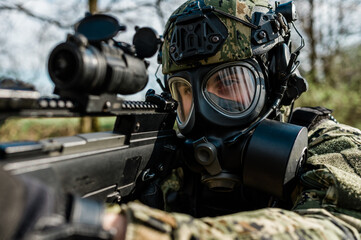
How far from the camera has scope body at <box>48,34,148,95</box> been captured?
118cm

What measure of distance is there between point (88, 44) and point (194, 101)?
3.46 feet

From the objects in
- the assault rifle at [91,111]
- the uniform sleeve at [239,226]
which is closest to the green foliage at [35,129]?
the assault rifle at [91,111]

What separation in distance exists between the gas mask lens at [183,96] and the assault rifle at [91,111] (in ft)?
1.78

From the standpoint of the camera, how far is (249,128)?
205 centimetres

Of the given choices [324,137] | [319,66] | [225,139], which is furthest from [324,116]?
[319,66]

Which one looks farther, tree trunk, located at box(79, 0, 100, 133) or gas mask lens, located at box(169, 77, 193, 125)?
tree trunk, located at box(79, 0, 100, 133)

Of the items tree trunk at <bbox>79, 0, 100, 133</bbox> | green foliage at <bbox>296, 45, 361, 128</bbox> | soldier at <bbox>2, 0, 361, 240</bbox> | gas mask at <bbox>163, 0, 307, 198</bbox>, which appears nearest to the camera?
soldier at <bbox>2, 0, 361, 240</bbox>

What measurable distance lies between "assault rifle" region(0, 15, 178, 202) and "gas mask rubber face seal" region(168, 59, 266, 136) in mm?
470

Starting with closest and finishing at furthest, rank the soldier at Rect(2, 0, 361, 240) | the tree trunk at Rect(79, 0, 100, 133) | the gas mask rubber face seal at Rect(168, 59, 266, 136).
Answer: the soldier at Rect(2, 0, 361, 240) → the gas mask rubber face seal at Rect(168, 59, 266, 136) → the tree trunk at Rect(79, 0, 100, 133)

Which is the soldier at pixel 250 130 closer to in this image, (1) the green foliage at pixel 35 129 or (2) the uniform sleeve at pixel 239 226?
(2) the uniform sleeve at pixel 239 226

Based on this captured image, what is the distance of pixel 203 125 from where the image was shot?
84.4 inches

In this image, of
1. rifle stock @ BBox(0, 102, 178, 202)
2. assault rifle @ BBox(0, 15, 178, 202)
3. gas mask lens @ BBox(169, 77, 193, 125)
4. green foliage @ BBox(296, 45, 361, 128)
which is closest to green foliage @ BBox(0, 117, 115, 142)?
green foliage @ BBox(296, 45, 361, 128)

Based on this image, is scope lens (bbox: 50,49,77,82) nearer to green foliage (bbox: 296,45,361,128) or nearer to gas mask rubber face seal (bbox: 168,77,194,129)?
gas mask rubber face seal (bbox: 168,77,194,129)

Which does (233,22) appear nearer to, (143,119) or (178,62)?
(178,62)
